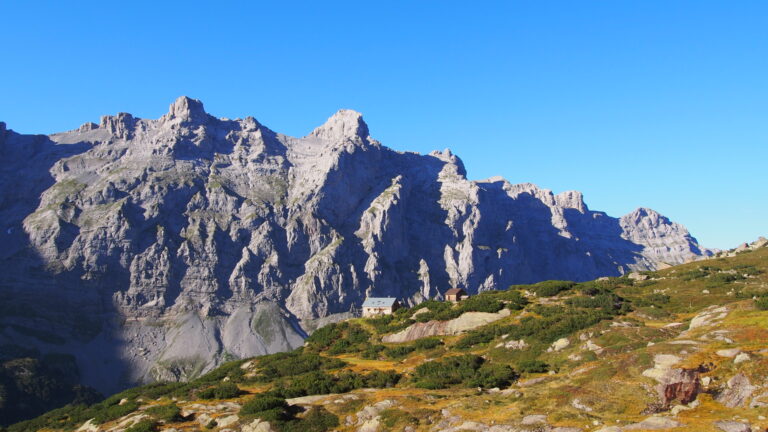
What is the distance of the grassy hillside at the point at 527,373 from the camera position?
35219mm

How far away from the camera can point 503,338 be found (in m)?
64.5

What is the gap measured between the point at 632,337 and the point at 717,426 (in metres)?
25.9

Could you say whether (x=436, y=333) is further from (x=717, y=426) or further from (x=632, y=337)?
(x=717, y=426)

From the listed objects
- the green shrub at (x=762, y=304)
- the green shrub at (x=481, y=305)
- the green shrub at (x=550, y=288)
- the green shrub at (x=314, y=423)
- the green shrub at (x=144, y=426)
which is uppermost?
the green shrub at (x=550, y=288)

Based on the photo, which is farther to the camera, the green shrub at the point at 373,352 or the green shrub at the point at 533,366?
the green shrub at the point at 373,352

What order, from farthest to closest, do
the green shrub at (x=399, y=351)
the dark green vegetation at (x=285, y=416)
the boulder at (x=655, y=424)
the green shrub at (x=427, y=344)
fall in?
1. the green shrub at (x=427, y=344)
2. the green shrub at (x=399, y=351)
3. the dark green vegetation at (x=285, y=416)
4. the boulder at (x=655, y=424)

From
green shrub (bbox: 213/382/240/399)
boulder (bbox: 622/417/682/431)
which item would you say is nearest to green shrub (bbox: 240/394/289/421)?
green shrub (bbox: 213/382/240/399)

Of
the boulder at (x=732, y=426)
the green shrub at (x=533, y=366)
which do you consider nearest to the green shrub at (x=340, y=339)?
the green shrub at (x=533, y=366)

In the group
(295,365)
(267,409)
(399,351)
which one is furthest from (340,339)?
(267,409)

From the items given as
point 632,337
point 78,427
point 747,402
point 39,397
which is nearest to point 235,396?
point 78,427

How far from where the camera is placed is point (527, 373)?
51.2 metres

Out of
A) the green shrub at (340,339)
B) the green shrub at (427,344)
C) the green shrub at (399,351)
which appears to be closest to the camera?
the green shrub at (399,351)

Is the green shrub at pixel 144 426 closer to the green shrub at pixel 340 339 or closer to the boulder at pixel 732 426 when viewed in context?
the green shrub at pixel 340 339

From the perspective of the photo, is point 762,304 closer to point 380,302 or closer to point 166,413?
point 166,413
